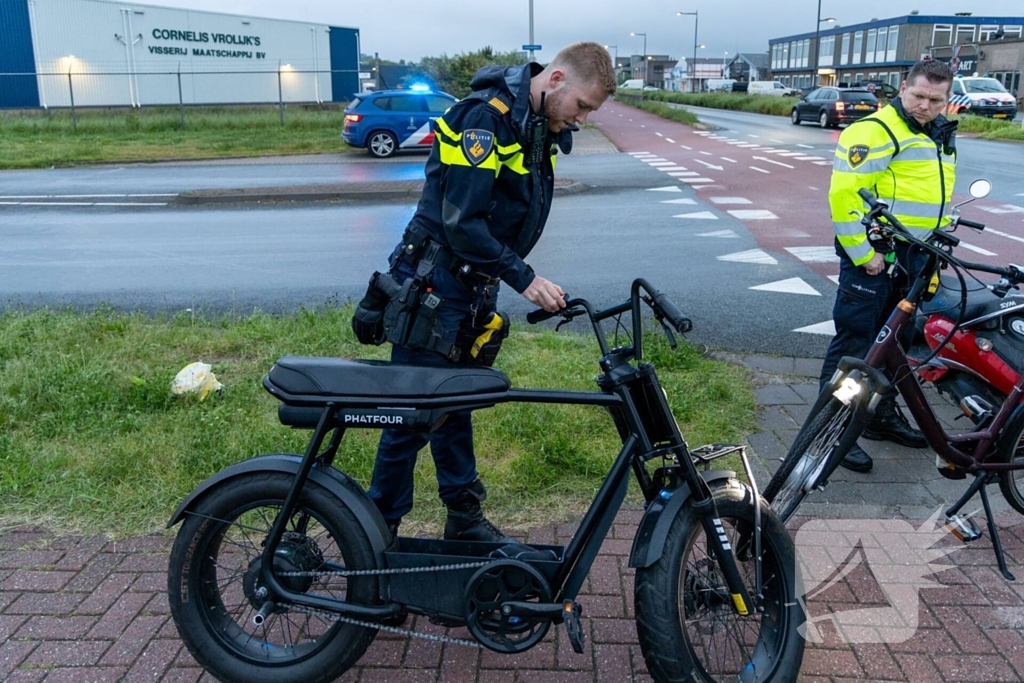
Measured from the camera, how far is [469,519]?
3.63 meters

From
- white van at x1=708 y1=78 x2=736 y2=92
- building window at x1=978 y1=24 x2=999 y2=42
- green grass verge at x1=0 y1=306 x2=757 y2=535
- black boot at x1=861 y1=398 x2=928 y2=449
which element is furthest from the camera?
white van at x1=708 y1=78 x2=736 y2=92

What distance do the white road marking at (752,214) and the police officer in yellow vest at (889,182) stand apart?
315 inches

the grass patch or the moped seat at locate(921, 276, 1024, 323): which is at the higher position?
the grass patch

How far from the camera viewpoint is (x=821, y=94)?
35.0 m

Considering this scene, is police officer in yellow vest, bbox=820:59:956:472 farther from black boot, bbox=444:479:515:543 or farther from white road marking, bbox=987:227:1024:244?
white road marking, bbox=987:227:1024:244

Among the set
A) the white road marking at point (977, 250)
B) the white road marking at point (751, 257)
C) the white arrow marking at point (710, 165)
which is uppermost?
the white arrow marking at point (710, 165)

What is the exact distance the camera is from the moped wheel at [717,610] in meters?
2.71

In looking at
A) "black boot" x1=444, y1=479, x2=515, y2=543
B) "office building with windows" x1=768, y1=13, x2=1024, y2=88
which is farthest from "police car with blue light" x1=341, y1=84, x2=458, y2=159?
"office building with windows" x1=768, y1=13, x2=1024, y2=88

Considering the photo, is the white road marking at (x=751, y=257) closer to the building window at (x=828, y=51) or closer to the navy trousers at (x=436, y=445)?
the navy trousers at (x=436, y=445)

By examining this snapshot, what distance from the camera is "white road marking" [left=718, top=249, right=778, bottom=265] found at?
9711 mm

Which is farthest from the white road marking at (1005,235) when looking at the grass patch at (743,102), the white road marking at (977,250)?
the grass patch at (743,102)

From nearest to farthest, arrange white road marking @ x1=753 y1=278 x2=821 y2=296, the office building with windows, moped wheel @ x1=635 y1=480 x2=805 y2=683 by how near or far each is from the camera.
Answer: moped wheel @ x1=635 y1=480 x2=805 y2=683 < white road marking @ x1=753 y1=278 x2=821 y2=296 < the office building with windows

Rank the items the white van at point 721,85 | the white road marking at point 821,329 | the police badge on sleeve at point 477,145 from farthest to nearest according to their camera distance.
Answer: the white van at point 721,85 < the white road marking at point 821,329 < the police badge on sleeve at point 477,145

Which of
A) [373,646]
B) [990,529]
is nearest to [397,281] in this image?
[373,646]
